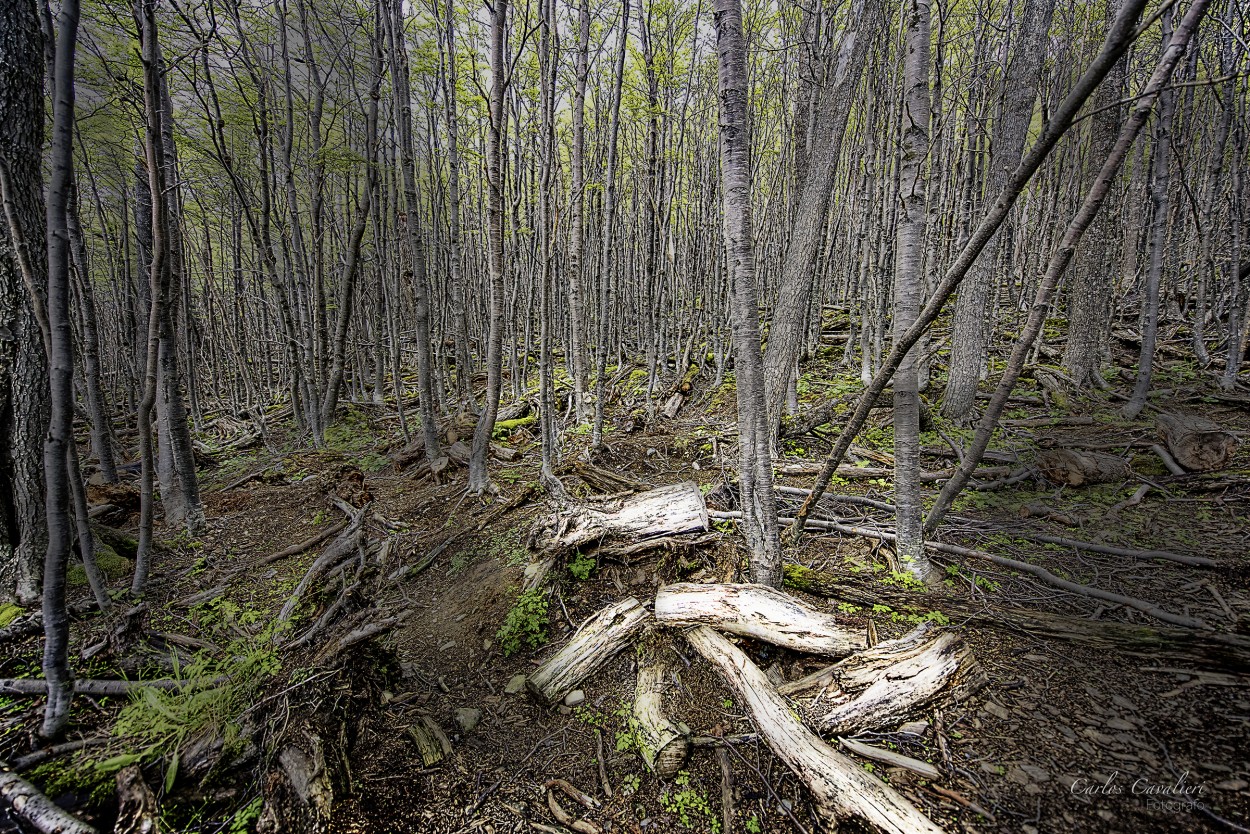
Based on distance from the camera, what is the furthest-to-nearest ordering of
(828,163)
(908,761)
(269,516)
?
(269,516) → (828,163) → (908,761)

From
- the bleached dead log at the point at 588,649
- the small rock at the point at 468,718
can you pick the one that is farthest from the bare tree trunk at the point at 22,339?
the bleached dead log at the point at 588,649

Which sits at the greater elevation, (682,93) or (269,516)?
(682,93)

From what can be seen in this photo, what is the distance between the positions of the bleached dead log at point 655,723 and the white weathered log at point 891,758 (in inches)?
29.2

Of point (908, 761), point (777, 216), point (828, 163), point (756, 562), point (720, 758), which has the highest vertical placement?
point (777, 216)

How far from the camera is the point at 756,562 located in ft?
9.08

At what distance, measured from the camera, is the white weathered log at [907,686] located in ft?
6.72

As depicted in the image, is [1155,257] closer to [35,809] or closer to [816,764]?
[816,764]

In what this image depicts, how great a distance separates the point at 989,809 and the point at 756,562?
1.34m

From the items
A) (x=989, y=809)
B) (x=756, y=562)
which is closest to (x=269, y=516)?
(x=756, y=562)

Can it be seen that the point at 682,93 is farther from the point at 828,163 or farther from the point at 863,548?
the point at 863,548

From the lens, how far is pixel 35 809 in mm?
1745
